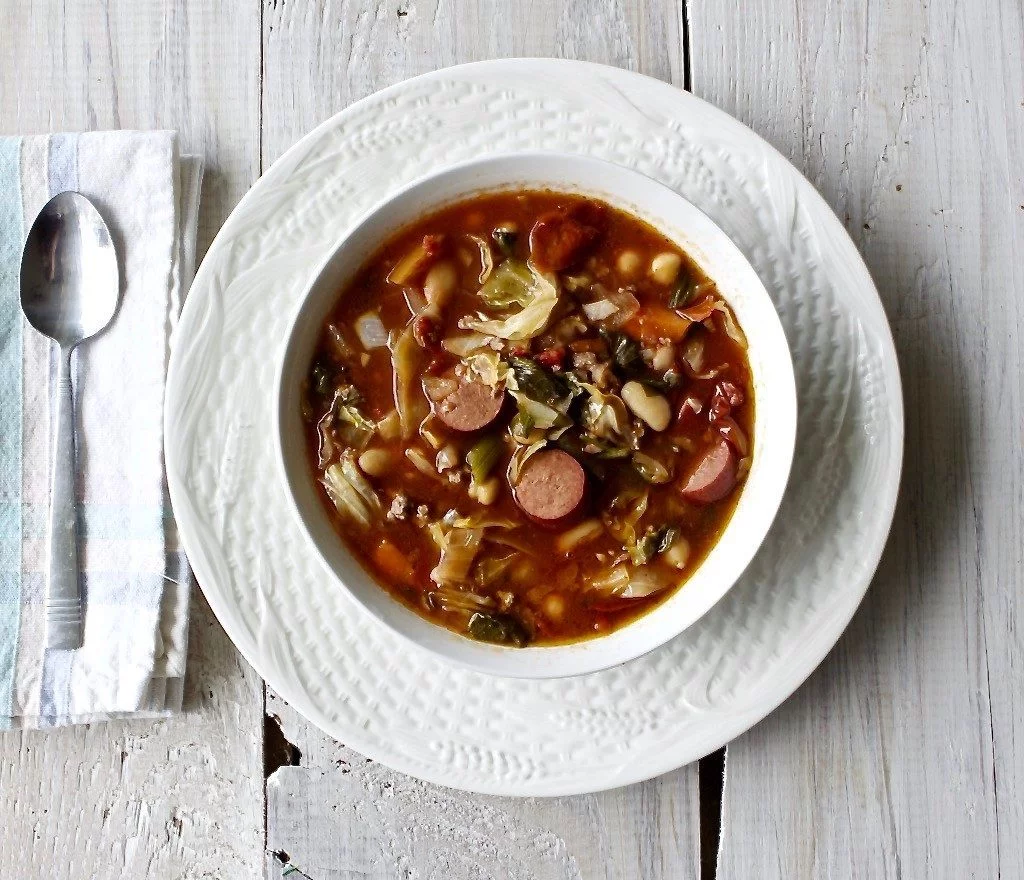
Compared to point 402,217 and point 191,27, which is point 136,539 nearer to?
point 402,217

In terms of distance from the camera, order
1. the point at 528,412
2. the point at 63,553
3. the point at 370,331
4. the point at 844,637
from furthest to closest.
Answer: the point at 844,637
the point at 63,553
the point at 370,331
the point at 528,412

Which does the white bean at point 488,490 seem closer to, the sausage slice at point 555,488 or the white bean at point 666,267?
the sausage slice at point 555,488

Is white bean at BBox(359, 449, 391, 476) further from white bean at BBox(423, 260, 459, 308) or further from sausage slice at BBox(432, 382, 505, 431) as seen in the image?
white bean at BBox(423, 260, 459, 308)

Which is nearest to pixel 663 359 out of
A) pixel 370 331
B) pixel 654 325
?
pixel 654 325

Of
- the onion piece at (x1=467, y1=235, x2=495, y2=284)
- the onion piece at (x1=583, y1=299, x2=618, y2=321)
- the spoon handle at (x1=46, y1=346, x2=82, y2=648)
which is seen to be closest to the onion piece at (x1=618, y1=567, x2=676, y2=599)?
→ the onion piece at (x1=583, y1=299, x2=618, y2=321)

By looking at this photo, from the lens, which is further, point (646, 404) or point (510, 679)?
point (510, 679)

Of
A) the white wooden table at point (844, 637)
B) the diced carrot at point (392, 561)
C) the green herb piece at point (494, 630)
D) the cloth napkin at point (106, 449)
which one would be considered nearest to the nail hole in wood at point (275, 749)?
the white wooden table at point (844, 637)

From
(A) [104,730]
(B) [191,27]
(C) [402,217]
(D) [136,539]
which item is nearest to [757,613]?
(C) [402,217]

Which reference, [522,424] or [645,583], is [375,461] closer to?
[522,424]
